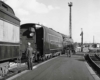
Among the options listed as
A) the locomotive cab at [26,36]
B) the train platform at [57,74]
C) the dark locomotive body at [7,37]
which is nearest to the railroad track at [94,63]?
the train platform at [57,74]

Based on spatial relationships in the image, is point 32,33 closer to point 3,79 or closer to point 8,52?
point 8,52

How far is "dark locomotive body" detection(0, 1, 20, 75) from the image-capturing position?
860cm

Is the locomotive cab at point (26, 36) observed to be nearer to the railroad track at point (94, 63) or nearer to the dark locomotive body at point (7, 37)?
the dark locomotive body at point (7, 37)

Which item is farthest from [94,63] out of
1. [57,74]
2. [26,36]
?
[26,36]

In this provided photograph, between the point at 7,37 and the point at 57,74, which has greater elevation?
the point at 7,37

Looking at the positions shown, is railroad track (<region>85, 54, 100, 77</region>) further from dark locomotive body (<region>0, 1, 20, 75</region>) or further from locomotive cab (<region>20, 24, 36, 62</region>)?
locomotive cab (<region>20, 24, 36, 62</region>)

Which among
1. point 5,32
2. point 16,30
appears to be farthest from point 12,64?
point 5,32

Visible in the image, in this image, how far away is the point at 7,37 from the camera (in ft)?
30.4

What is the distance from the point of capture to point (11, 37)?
32.2 ft

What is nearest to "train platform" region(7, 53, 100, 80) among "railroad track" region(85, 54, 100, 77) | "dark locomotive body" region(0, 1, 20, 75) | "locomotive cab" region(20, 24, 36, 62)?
"railroad track" region(85, 54, 100, 77)

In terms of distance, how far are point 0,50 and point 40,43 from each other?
873 cm

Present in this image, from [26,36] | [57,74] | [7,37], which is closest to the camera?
[7,37]

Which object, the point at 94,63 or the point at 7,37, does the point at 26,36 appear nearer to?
the point at 94,63

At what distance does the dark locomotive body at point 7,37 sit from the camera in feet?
28.2
